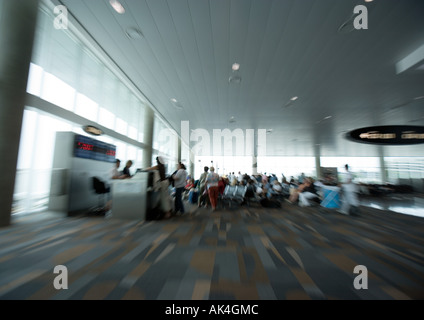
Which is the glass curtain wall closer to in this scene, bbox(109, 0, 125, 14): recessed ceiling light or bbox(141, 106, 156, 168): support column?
bbox(109, 0, 125, 14): recessed ceiling light

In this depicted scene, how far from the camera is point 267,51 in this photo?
14.4 feet

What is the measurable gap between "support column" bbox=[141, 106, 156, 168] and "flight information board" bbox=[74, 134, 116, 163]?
2.99m

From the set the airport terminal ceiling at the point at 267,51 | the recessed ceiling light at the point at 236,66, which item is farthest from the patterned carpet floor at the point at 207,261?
the recessed ceiling light at the point at 236,66

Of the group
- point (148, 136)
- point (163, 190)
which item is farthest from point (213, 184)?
point (148, 136)

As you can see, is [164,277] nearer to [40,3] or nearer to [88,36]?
[88,36]

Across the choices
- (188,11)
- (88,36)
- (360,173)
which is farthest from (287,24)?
(360,173)

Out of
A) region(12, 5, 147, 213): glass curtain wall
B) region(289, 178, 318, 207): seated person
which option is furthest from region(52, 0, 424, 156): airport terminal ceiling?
region(289, 178, 318, 207): seated person

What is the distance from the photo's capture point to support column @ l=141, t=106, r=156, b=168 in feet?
29.1

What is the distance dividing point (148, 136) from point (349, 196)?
944 cm

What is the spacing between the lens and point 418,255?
229 cm

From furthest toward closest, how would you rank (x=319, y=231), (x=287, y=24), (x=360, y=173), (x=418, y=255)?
1. (x=360, y=173)
2. (x=287, y=24)
3. (x=319, y=231)
4. (x=418, y=255)

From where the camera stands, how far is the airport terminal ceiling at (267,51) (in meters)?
3.33

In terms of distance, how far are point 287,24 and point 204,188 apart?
543 cm

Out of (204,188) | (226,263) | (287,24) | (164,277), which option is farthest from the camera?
(204,188)
